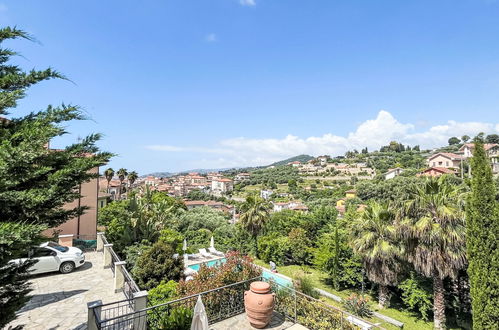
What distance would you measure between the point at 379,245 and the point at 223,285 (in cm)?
944

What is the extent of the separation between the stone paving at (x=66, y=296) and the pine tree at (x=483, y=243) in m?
13.1

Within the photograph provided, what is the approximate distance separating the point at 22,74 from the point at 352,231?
56.1ft

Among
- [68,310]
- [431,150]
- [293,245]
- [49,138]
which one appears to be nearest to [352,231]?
[293,245]

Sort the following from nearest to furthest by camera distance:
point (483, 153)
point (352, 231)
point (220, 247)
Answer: point (483, 153) < point (352, 231) < point (220, 247)

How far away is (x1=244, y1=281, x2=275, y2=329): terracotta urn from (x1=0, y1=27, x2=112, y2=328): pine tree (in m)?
6.16

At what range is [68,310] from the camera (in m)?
9.13

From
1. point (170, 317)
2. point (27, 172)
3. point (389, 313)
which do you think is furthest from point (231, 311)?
point (389, 313)

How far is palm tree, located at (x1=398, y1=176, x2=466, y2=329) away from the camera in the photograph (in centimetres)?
1171

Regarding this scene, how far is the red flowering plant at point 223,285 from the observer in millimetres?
9102

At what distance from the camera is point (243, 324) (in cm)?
869

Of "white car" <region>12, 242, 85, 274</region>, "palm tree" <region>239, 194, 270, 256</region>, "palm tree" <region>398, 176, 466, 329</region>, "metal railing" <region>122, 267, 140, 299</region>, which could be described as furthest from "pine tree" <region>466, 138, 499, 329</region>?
"palm tree" <region>239, 194, 270, 256</region>

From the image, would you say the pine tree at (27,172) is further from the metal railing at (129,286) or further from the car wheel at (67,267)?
the car wheel at (67,267)

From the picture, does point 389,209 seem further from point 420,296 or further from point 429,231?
point 420,296

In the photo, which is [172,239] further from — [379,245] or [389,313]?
[389,313]
